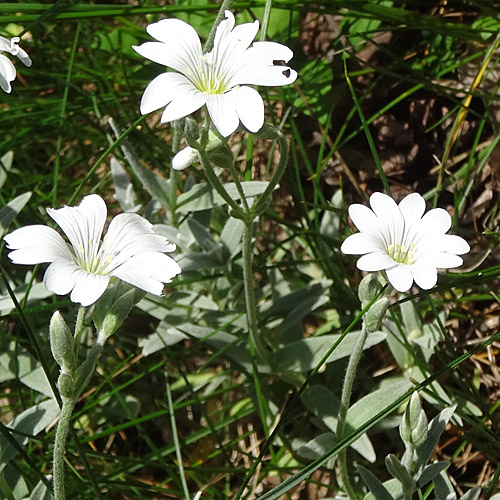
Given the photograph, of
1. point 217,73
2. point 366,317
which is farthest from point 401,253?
point 217,73

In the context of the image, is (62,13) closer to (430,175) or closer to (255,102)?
(255,102)

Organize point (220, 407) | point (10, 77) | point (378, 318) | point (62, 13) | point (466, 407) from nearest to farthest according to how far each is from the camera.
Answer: point (378, 318)
point (10, 77)
point (466, 407)
point (62, 13)
point (220, 407)

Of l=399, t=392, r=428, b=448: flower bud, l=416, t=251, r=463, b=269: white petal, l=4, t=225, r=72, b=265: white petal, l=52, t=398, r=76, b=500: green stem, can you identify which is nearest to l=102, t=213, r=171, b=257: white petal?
l=4, t=225, r=72, b=265: white petal

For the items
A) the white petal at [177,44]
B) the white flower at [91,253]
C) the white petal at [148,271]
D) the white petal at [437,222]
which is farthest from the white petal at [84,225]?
the white petal at [437,222]

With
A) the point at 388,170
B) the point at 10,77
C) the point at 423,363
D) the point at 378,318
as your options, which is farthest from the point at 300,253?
the point at 10,77

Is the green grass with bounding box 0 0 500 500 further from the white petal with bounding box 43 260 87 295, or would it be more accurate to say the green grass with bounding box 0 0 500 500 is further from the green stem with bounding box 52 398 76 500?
the white petal with bounding box 43 260 87 295

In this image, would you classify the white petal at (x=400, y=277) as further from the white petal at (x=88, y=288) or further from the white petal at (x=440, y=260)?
the white petal at (x=88, y=288)
